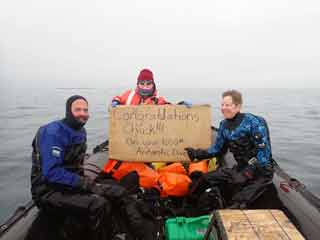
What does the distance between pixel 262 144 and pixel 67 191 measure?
190 centimetres

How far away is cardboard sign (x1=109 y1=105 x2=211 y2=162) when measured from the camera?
3918mm

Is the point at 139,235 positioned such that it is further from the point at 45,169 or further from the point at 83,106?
the point at 83,106

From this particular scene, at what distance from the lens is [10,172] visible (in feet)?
22.6

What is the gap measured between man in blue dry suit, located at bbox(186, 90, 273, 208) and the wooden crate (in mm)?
703

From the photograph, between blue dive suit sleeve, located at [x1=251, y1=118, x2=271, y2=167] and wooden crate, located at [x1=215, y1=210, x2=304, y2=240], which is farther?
blue dive suit sleeve, located at [x1=251, y1=118, x2=271, y2=167]

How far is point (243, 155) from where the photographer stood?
3209mm

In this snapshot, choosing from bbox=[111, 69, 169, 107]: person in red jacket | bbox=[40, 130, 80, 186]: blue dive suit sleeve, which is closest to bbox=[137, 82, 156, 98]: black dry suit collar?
bbox=[111, 69, 169, 107]: person in red jacket

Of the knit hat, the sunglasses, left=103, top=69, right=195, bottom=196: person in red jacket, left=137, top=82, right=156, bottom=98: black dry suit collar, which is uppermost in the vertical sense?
the knit hat

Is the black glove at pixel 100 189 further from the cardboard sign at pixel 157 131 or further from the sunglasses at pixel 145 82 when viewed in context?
the sunglasses at pixel 145 82

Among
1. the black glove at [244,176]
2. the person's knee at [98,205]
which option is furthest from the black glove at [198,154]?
the person's knee at [98,205]

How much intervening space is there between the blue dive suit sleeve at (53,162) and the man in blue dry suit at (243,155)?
1503 millimetres

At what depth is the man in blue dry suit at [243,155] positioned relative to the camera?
297cm

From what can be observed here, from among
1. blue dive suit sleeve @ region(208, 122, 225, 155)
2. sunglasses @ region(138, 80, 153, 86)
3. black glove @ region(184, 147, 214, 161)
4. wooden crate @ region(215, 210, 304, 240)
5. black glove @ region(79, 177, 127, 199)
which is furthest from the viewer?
sunglasses @ region(138, 80, 153, 86)

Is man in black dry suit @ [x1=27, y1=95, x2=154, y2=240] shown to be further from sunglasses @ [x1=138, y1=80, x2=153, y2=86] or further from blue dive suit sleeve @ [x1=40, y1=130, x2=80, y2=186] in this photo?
sunglasses @ [x1=138, y1=80, x2=153, y2=86]
